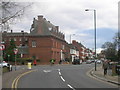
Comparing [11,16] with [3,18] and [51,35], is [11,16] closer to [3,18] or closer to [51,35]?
[3,18]

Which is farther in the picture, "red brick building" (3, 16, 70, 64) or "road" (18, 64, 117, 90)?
"red brick building" (3, 16, 70, 64)

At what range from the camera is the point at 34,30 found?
3728 inches

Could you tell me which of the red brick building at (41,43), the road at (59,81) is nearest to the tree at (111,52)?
the red brick building at (41,43)

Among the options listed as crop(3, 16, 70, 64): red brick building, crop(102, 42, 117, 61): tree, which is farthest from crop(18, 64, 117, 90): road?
crop(3, 16, 70, 64): red brick building

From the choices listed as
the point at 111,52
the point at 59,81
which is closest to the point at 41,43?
the point at 111,52

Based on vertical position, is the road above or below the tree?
below

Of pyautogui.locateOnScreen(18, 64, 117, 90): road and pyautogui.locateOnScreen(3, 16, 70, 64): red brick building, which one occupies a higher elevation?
pyautogui.locateOnScreen(3, 16, 70, 64): red brick building

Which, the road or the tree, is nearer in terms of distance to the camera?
the road

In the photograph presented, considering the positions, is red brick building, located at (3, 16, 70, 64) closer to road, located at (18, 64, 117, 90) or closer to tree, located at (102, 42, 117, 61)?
tree, located at (102, 42, 117, 61)

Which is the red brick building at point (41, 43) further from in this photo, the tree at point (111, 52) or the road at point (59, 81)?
the road at point (59, 81)

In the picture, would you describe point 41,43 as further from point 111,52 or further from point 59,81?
point 59,81

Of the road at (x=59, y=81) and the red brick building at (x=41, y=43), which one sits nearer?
the road at (x=59, y=81)

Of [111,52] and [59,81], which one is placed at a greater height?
[111,52]

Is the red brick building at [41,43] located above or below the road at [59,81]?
above
